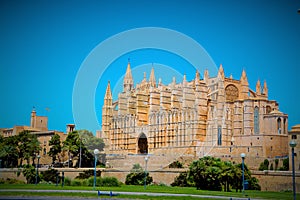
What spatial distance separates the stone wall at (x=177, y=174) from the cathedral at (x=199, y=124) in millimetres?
3672

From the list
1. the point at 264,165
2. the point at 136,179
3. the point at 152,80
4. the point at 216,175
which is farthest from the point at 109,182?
the point at 152,80

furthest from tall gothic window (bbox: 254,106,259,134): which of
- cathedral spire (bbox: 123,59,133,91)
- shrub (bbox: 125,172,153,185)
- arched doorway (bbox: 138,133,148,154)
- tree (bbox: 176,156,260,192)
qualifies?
cathedral spire (bbox: 123,59,133,91)

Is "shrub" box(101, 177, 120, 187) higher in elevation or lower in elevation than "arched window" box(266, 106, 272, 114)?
lower

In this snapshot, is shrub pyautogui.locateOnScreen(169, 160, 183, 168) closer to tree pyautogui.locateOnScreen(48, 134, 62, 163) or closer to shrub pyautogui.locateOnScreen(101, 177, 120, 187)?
shrub pyautogui.locateOnScreen(101, 177, 120, 187)

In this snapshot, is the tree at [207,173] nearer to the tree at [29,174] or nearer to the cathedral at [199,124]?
the cathedral at [199,124]

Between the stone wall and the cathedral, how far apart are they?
3672 mm

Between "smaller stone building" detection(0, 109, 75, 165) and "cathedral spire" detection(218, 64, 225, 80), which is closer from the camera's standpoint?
"cathedral spire" detection(218, 64, 225, 80)

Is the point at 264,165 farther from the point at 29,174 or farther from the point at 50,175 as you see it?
the point at 29,174

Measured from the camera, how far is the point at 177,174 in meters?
42.3

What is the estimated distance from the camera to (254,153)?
51344mm

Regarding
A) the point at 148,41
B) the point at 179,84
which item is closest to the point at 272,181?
the point at 148,41

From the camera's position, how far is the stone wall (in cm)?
3450

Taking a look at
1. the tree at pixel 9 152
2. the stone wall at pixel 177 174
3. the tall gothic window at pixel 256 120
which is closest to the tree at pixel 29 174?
the stone wall at pixel 177 174

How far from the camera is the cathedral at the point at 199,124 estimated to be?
53.0m
